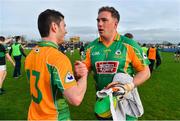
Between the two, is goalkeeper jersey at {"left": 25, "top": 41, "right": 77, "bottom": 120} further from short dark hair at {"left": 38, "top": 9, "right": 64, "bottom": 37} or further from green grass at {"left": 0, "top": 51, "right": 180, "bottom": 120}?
green grass at {"left": 0, "top": 51, "right": 180, "bottom": 120}

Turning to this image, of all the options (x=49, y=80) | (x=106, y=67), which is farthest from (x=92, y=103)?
(x=49, y=80)

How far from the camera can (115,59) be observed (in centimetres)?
485

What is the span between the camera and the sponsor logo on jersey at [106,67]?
4809mm

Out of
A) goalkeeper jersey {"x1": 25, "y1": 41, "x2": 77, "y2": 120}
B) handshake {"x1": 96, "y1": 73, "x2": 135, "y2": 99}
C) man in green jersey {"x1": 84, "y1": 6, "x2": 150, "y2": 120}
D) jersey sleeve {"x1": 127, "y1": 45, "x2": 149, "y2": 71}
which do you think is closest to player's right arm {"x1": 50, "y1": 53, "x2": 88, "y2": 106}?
goalkeeper jersey {"x1": 25, "y1": 41, "x2": 77, "y2": 120}

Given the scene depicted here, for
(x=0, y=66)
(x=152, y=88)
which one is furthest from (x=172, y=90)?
(x=0, y=66)

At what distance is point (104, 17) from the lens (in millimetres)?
4738

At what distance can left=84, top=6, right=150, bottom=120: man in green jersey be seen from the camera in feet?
15.5

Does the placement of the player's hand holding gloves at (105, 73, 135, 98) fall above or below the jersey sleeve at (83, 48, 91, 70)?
below

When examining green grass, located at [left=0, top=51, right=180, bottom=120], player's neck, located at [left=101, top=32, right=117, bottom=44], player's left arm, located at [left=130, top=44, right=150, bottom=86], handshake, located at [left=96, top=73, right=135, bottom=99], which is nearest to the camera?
handshake, located at [left=96, top=73, right=135, bottom=99]

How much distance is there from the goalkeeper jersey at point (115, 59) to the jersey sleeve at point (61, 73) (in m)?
1.41

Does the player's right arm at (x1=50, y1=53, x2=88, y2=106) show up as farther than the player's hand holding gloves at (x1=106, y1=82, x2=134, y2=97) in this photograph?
No

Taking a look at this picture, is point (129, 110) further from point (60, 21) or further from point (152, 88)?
point (152, 88)

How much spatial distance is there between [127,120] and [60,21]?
164 cm

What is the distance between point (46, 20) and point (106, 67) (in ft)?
4.97
